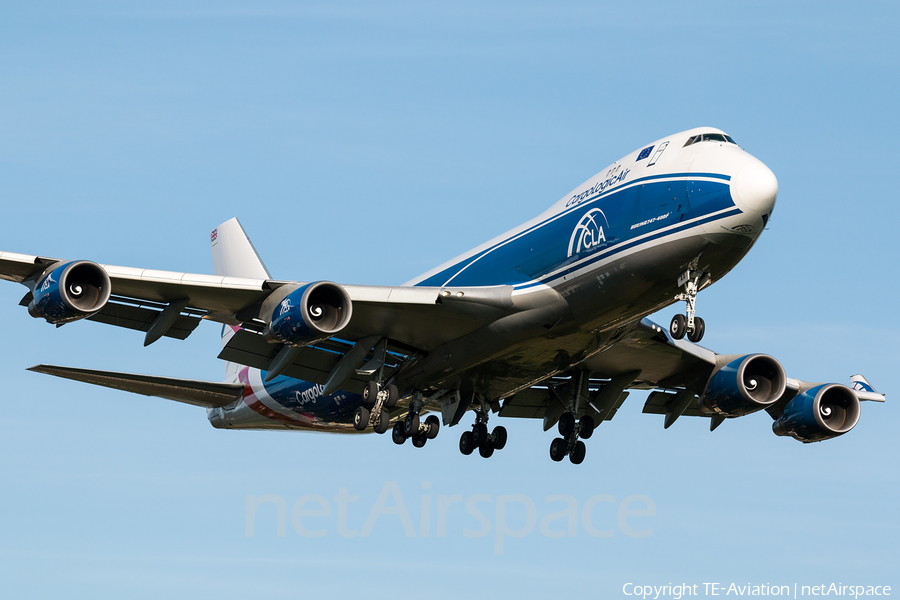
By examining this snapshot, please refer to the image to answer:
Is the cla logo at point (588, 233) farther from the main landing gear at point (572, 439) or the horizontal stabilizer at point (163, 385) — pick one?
the horizontal stabilizer at point (163, 385)

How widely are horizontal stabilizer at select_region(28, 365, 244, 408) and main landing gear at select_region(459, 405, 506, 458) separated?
8626 millimetres

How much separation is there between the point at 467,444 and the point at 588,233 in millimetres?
10548

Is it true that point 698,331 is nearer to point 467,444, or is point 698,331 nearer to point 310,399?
point 467,444

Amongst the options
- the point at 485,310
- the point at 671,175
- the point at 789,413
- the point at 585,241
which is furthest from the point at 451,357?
the point at 789,413

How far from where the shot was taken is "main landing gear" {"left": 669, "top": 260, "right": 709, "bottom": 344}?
2750 cm

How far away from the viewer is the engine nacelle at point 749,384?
118 feet

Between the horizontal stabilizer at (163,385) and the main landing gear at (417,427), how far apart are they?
744 centimetres

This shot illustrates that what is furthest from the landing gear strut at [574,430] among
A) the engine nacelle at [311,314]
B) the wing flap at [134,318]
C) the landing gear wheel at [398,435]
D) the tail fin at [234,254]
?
the tail fin at [234,254]

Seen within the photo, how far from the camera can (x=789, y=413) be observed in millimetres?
38219

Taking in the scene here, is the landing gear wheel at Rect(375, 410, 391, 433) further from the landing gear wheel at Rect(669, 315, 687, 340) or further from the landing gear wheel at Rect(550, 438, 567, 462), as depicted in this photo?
the landing gear wheel at Rect(669, 315, 687, 340)

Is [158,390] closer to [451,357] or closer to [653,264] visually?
[451,357]

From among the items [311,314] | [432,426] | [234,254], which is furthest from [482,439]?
[234,254]

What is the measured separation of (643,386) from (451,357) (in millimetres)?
9111

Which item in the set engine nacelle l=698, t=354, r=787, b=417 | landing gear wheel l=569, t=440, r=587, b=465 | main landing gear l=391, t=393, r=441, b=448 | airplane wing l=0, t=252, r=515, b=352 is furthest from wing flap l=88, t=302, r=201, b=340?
engine nacelle l=698, t=354, r=787, b=417
